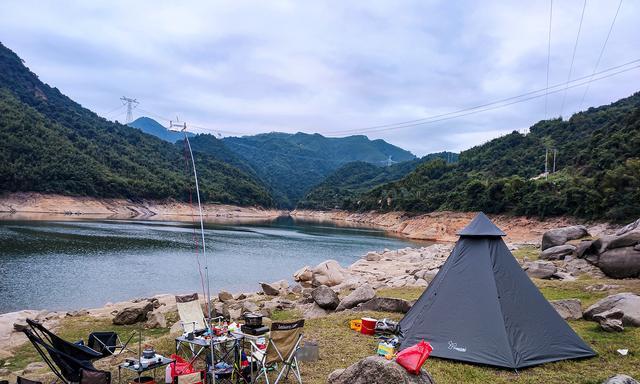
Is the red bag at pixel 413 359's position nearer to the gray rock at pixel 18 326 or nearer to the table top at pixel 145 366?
the table top at pixel 145 366

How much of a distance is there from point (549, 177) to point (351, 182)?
104 m

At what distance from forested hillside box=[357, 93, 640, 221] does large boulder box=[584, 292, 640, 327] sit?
28.7 metres

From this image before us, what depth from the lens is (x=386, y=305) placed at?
1059cm

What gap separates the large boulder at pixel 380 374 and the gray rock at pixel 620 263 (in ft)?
39.6

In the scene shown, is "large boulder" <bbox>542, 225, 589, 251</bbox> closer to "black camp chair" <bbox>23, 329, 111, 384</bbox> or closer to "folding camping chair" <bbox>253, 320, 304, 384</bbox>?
"folding camping chair" <bbox>253, 320, 304, 384</bbox>

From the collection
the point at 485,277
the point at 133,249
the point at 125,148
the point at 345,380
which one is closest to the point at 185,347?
the point at 345,380

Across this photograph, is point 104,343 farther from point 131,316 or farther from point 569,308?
point 569,308

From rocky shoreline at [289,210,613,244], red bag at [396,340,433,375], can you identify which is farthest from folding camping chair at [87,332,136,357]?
rocky shoreline at [289,210,613,244]

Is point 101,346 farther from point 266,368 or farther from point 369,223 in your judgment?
point 369,223

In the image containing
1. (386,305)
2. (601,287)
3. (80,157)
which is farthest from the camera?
(80,157)

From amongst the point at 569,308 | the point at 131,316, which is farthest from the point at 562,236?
the point at 131,316

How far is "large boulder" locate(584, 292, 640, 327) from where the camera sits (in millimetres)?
8500

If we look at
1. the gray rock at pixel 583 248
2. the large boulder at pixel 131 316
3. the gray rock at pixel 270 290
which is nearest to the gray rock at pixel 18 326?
the large boulder at pixel 131 316

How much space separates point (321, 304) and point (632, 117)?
53332mm
